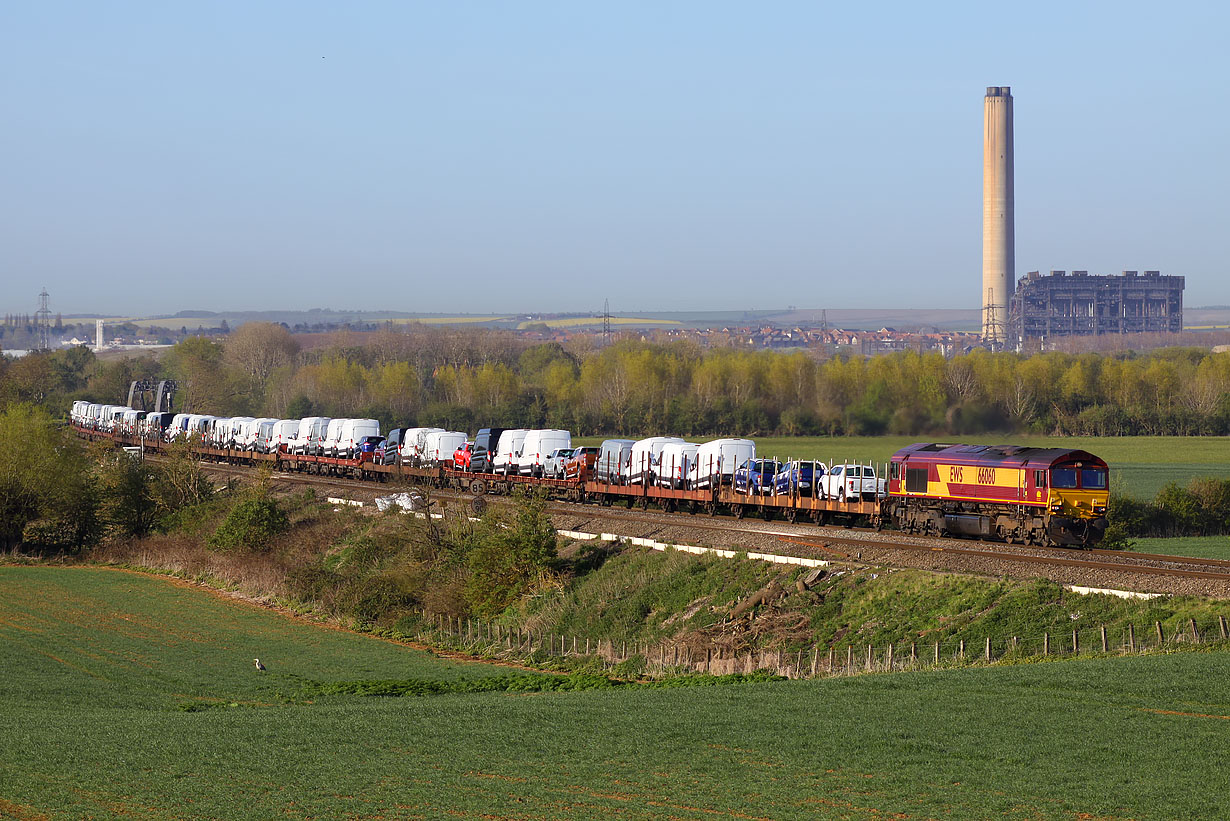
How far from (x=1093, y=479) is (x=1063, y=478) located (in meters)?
1.23

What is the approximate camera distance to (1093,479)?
3944 centimetres

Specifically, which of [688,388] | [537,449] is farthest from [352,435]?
[688,388]

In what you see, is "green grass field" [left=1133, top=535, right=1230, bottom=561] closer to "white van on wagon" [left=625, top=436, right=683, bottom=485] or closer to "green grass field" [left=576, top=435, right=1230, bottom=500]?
"green grass field" [left=576, top=435, right=1230, bottom=500]

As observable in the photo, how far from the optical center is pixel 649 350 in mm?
151875

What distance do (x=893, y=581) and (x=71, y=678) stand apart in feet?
75.6

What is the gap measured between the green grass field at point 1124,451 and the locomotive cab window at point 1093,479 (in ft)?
80.4

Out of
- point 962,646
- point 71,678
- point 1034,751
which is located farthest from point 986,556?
point 71,678

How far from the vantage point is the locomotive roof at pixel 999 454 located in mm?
39281

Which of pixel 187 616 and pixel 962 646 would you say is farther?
pixel 187 616

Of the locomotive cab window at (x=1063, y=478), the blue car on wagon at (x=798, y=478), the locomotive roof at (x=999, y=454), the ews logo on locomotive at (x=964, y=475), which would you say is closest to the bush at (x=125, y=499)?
the blue car on wagon at (x=798, y=478)

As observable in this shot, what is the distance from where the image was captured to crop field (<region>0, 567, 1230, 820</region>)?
1684cm

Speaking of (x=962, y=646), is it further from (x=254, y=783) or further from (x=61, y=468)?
(x=61, y=468)

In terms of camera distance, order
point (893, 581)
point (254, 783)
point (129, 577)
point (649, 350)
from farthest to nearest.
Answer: point (649, 350)
point (129, 577)
point (893, 581)
point (254, 783)

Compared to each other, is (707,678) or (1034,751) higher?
(1034,751)
